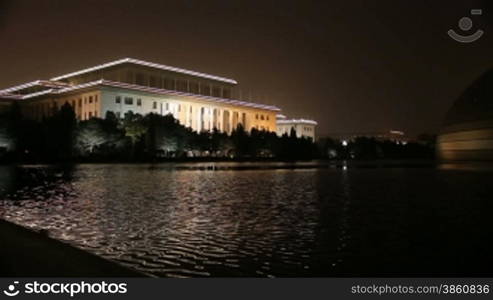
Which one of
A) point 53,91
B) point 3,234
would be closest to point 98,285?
point 3,234

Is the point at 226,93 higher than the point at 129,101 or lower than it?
higher

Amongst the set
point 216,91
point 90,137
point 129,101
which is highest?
point 216,91

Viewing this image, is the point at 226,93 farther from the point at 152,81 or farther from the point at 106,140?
the point at 106,140

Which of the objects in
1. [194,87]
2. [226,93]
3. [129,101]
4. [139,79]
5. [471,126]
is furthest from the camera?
[226,93]

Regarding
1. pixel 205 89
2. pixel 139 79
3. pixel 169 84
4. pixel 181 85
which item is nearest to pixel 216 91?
pixel 205 89

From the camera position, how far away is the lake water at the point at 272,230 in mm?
9359

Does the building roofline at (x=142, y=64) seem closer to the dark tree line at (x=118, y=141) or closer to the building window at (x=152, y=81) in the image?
the building window at (x=152, y=81)

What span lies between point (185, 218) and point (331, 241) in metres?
5.09

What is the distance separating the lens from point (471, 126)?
246 feet

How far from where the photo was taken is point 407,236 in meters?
12.3

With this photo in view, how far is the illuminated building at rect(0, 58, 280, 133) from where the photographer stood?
121938 mm

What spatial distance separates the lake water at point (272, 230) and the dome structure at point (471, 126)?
53.0m

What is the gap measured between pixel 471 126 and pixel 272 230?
69.3 metres

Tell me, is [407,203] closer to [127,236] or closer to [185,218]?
[185,218]
